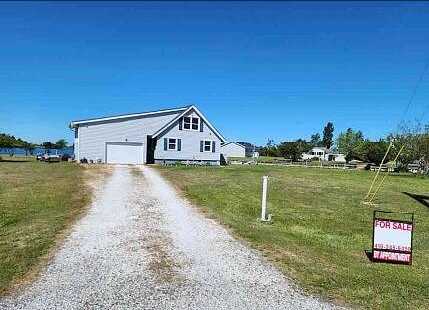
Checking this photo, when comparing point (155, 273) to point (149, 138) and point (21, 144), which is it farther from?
point (21, 144)

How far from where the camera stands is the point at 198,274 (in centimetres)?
819

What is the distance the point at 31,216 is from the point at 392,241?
34.6 feet

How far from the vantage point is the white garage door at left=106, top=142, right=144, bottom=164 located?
4353cm

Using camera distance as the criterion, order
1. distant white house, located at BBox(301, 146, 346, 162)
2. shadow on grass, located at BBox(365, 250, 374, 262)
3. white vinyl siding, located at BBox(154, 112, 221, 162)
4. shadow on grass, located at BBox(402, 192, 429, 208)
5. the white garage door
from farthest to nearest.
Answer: distant white house, located at BBox(301, 146, 346, 162) → white vinyl siding, located at BBox(154, 112, 221, 162) → the white garage door → shadow on grass, located at BBox(402, 192, 429, 208) → shadow on grass, located at BBox(365, 250, 374, 262)

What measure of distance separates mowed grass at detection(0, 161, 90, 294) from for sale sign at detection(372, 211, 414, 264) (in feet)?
24.2

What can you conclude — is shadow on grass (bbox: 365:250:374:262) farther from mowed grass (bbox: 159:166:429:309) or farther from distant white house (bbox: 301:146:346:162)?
distant white house (bbox: 301:146:346:162)

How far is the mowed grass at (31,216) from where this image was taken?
28.2 feet

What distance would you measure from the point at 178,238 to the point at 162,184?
43.0 ft

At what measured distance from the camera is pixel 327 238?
1261 cm

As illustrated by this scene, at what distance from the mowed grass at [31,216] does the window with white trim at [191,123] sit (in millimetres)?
21839

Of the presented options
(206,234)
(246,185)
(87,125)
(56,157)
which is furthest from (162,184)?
(56,157)

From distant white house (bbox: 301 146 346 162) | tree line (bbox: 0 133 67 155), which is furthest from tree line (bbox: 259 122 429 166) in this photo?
tree line (bbox: 0 133 67 155)

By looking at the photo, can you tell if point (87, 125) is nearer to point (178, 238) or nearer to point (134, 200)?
point (134, 200)

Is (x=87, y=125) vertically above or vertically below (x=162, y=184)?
above
